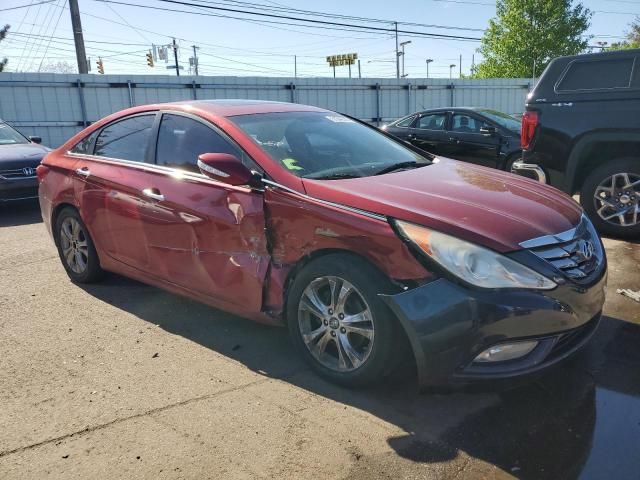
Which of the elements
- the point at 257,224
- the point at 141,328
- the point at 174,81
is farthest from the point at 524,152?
the point at 174,81

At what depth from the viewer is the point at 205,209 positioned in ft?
11.3

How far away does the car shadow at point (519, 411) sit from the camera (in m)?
2.40

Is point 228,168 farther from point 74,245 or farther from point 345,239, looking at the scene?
point 74,245

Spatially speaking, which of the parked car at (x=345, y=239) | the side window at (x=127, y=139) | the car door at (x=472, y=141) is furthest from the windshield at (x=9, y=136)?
the car door at (x=472, y=141)

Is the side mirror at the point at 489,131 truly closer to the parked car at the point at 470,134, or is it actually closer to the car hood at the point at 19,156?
the parked car at the point at 470,134

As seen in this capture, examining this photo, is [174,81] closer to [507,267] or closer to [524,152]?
[524,152]

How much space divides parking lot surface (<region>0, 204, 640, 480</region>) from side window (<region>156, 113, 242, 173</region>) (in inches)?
46.3

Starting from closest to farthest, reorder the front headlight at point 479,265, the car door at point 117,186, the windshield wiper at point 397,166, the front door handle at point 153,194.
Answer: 1. the front headlight at point 479,265
2. the windshield wiper at point 397,166
3. the front door handle at point 153,194
4. the car door at point 117,186

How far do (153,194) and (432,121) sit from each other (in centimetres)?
798

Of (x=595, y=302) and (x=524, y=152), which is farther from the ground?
(x=524, y=152)

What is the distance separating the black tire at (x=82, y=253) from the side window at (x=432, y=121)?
7537 mm

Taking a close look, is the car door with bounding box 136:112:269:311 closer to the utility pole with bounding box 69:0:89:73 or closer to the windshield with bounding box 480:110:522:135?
the windshield with bounding box 480:110:522:135

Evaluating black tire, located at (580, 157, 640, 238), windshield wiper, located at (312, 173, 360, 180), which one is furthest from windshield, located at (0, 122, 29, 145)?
black tire, located at (580, 157, 640, 238)

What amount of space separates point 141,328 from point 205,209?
1121mm
